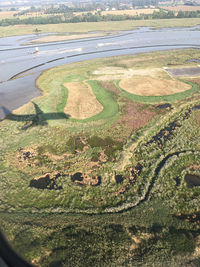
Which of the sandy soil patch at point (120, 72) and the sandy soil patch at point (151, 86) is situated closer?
the sandy soil patch at point (151, 86)

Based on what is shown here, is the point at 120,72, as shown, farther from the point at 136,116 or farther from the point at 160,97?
the point at 136,116

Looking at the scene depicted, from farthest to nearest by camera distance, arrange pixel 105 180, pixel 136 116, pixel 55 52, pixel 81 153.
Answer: pixel 55 52 < pixel 136 116 < pixel 81 153 < pixel 105 180

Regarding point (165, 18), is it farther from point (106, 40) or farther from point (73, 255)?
point (73, 255)

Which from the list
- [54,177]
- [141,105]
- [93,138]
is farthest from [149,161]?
[141,105]

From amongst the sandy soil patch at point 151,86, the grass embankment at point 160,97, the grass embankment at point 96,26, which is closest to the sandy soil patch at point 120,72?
the sandy soil patch at point 151,86

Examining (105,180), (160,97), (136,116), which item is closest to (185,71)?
(160,97)

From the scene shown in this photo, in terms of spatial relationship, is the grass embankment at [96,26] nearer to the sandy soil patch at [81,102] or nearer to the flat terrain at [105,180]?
the sandy soil patch at [81,102]

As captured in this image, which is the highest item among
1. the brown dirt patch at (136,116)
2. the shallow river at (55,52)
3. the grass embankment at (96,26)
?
the grass embankment at (96,26)

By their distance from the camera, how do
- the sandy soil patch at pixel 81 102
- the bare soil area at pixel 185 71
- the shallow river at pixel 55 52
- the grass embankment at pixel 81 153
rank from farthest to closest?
1. the bare soil area at pixel 185 71
2. the shallow river at pixel 55 52
3. the sandy soil patch at pixel 81 102
4. the grass embankment at pixel 81 153
